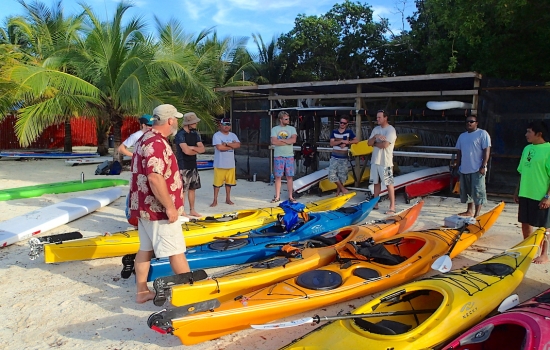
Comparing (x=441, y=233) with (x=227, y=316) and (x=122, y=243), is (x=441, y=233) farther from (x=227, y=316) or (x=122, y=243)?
(x=122, y=243)

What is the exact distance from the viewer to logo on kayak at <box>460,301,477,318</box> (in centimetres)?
330

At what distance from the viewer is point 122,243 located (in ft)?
17.9

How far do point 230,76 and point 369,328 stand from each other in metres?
21.6

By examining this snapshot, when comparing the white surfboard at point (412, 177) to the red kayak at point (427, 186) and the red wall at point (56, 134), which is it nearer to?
the red kayak at point (427, 186)

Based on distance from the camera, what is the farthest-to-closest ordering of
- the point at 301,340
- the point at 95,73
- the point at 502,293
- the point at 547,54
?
1. the point at 95,73
2. the point at 547,54
3. the point at 502,293
4. the point at 301,340

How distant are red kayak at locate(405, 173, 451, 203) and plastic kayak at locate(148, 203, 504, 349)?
382 centimetres

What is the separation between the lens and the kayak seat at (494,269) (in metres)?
3.93

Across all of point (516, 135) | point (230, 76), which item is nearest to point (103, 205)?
point (516, 135)

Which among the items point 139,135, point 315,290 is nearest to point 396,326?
point 315,290

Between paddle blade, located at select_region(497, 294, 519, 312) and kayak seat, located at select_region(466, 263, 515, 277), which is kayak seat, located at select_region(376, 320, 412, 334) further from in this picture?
kayak seat, located at select_region(466, 263, 515, 277)

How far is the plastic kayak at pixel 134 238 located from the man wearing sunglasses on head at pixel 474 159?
321cm

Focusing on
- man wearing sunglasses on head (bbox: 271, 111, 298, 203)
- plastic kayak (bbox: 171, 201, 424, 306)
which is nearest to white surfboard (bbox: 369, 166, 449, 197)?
man wearing sunglasses on head (bbox: 271, 111, 298, 203)

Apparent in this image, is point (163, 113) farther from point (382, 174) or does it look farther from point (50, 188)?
point (50, 188)

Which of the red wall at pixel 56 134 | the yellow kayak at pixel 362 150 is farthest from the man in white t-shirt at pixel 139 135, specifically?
A: the red wall at pixel 56 134
